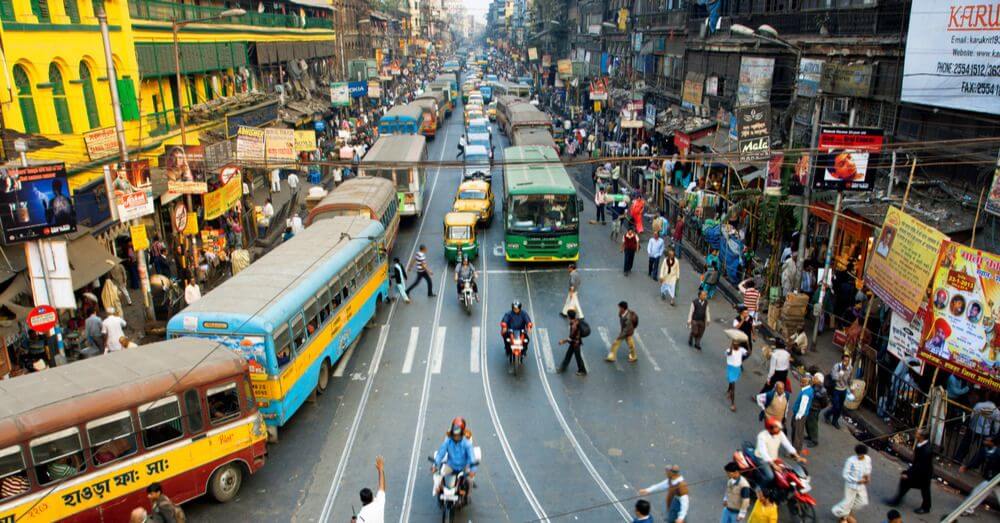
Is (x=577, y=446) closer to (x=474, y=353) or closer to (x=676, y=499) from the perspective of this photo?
(x=676, y=499)

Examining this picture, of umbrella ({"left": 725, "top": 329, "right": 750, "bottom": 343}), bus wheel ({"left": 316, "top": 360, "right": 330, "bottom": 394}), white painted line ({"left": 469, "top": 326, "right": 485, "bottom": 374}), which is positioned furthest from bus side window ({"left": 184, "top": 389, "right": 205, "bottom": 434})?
umbrella ({"left": 725, "top": 329, "right": 750, "bottom": 343})

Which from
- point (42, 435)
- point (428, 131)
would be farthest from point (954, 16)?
point (428, 131)

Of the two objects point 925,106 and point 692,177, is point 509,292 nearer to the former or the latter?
point 925,106

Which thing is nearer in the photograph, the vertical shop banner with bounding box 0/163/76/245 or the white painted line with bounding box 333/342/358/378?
the vertical shop banner with bounding box 0/163/76/245

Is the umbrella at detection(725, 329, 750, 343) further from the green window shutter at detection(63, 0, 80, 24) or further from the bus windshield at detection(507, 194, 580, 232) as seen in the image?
the green window shutter at detection(63, 0, 80, 24)

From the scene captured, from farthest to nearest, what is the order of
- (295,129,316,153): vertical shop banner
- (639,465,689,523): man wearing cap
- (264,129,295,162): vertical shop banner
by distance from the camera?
(295,129,316,153): vertical shop banner, (264,129,295,162): vertical shop banner, (639,465,689,523): man wearing cap

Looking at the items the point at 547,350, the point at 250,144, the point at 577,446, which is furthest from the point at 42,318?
the point at 577,446

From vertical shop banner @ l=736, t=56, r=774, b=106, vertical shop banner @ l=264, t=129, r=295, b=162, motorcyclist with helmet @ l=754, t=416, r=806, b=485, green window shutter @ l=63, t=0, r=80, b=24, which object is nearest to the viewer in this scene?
→ motorcyclist with helmet @ l=754, t=416, r=806, b=485

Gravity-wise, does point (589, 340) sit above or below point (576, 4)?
below
